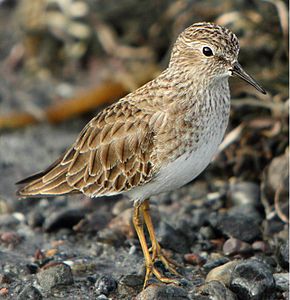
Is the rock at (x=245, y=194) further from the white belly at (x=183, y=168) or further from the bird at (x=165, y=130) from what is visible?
the white belly at (x=183, y=168)

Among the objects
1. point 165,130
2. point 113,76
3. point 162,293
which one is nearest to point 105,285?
point 162,293

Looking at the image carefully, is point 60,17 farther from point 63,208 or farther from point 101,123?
point 101,123

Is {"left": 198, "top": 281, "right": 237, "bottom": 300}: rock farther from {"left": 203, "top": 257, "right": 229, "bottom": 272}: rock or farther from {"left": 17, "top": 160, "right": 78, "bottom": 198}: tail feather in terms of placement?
{"left": 17, "top": 160, "right": 78, "bottom": 198}: tail feather

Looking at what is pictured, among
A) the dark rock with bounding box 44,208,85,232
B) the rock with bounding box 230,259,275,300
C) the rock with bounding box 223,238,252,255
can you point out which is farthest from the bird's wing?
the rock with bounding box 223,238,252,255

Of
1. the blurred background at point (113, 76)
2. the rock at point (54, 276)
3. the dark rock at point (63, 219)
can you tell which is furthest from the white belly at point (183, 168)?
the blurred background at point (113, 76)

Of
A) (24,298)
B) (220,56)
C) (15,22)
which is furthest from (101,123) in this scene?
(15,22)

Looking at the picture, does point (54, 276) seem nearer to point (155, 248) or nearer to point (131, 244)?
point (155, 248)
